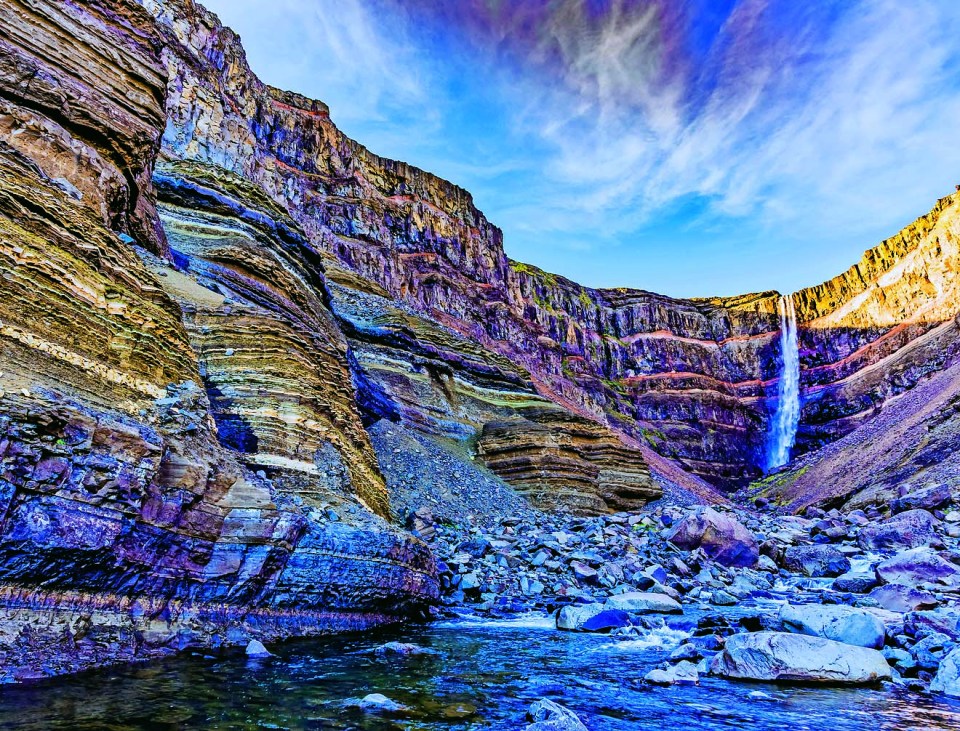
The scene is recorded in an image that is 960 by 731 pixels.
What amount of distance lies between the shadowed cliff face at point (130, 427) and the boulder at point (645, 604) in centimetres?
371

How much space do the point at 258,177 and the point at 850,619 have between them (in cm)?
3554

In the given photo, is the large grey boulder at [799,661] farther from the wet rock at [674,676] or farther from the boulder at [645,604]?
the boulder at [645,604]

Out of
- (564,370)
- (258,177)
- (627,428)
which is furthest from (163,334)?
(564,370)

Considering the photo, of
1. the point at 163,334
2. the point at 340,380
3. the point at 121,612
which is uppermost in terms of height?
the point at 340,380

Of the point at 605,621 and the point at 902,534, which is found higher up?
the point at 902,534

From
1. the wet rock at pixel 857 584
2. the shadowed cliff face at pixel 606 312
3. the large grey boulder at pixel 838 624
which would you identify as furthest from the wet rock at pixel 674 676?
the shadowed cliff face at pixel 606 312

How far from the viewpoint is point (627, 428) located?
6900 cm

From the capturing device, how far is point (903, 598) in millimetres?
9703

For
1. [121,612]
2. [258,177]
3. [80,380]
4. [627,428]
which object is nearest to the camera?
[121,612]

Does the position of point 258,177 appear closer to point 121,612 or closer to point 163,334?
point 163,334

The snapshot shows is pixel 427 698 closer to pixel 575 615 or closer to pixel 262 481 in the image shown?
pixel 575 615

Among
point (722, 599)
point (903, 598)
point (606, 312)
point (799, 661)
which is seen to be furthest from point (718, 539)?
point (606, 312)

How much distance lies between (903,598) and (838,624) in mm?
3531

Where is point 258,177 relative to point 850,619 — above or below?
above
